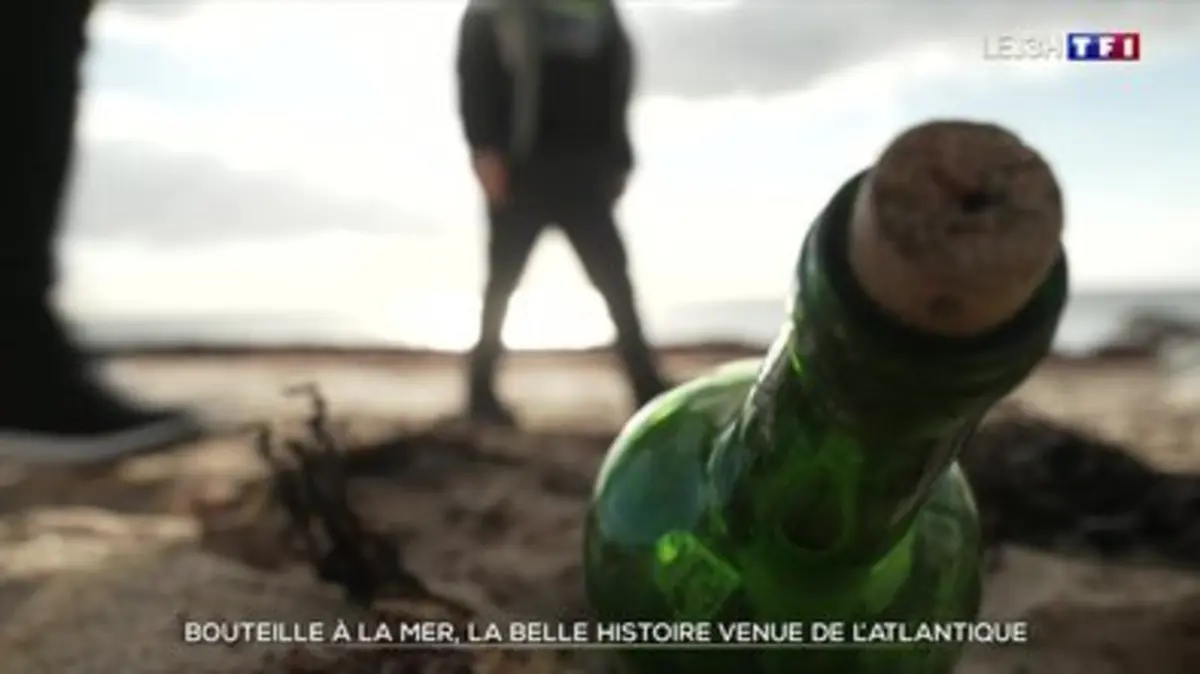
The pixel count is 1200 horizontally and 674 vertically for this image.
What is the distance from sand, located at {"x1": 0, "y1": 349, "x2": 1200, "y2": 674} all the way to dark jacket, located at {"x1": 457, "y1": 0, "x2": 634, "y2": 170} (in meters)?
0.17

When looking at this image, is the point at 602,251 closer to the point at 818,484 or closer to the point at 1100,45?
the point at 1100,45

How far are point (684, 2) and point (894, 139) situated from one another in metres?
0.79

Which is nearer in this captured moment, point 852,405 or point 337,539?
point 852,405

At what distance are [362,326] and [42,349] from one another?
312 mm

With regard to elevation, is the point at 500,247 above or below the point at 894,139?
below

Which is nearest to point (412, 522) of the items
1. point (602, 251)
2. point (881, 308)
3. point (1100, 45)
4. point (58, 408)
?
point (602, 251)

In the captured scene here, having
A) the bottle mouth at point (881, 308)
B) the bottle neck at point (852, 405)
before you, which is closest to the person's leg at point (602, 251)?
the bottle neck at point (852, 405)

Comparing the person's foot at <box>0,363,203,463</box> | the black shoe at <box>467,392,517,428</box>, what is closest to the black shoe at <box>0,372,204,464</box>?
the person's foot at <box>0,363,203,463</box>

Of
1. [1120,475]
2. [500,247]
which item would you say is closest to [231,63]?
[500,247]

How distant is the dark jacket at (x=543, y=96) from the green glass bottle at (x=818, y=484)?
502 mm

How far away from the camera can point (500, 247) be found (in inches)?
48.8

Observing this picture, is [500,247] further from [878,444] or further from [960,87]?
[878,444]

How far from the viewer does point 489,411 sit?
1.33m

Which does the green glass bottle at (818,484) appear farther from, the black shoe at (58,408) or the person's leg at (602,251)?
the black shoe at (58,408)
